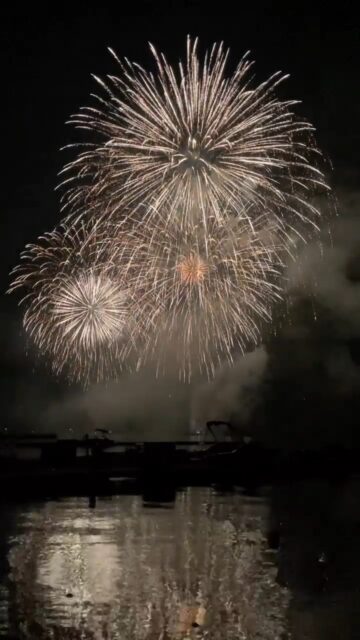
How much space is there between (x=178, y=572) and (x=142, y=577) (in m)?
0.80

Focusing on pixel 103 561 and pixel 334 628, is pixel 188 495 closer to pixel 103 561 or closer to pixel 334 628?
pixel 103 561

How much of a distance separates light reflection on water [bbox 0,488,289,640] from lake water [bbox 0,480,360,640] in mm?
19

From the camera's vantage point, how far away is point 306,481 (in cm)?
3809

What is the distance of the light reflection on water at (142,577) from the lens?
1090 centimetres

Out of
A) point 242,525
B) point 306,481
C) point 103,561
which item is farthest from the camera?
point 306,481

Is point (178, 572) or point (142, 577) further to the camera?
point (178, 572)

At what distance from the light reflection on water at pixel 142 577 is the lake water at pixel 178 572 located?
2 centimetres

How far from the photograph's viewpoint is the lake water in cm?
1098

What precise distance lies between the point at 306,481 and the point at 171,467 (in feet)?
20.8

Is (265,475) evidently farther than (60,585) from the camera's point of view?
Yes

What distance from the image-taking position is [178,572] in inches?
585

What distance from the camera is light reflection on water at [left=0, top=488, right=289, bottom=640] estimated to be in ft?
35.8

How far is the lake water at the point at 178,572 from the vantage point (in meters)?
11.0

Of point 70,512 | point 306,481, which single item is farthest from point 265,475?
point 70,512
